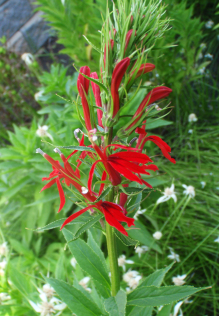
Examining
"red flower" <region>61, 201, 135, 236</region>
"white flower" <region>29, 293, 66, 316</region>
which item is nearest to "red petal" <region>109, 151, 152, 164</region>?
"red flower" <region>61, 201, 135, 236</region>

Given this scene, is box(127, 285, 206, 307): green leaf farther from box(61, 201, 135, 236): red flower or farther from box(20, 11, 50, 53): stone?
box(20, 11, 50, 53): stone

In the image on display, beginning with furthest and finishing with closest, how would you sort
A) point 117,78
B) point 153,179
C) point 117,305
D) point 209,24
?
point 209,24
point 153,179
point 117,305
point 117,78

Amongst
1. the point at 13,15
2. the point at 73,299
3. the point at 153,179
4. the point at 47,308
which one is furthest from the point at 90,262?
the point at 13,15

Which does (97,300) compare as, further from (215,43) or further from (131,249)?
(215,43)

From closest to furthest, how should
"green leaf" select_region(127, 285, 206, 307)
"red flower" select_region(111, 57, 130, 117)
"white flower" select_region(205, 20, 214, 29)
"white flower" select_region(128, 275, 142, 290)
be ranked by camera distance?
"red flower" select_region(111, 57, 130, 117), "green leaf" select_region(127, 285, 206, 307), "white flower" select_region(128, 275, 142, 290), "white flower" select_region(205, 20, 214, 29)

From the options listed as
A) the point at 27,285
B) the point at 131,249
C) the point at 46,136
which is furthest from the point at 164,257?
the point at 46,136

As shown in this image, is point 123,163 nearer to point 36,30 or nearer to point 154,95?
point 154,95

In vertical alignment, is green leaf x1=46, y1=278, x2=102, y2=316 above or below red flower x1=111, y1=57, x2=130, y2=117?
below
